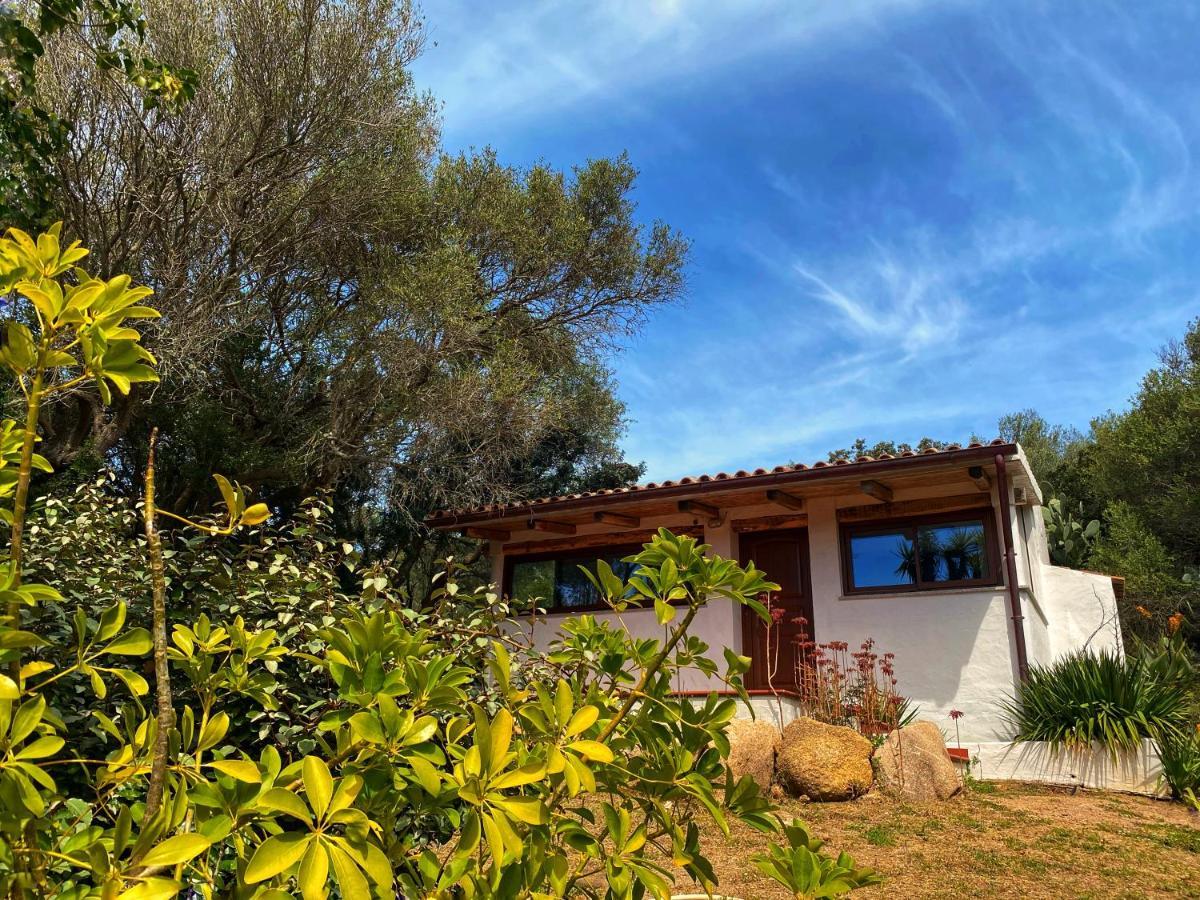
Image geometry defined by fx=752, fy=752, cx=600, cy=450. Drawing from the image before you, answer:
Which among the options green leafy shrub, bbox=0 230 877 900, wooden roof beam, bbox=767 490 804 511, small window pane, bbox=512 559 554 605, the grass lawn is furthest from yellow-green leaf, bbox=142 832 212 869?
small window pane, bbox=512 559 554 605

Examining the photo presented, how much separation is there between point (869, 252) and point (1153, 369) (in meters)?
11.5

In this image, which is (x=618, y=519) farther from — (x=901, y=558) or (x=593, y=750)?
(x=593, y=750)

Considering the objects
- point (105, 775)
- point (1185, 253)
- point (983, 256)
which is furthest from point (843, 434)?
point (105, 775)

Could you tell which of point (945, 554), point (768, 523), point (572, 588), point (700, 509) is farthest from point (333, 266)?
point (945, 554)

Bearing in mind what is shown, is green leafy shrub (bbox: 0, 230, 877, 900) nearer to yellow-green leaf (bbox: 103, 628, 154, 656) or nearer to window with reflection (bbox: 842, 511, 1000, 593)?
yellow-green leaf (bbox: 103, 628, 154, 656)

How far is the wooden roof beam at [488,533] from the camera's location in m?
12.4

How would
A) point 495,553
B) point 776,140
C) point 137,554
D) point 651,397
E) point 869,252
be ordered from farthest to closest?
point 869,252
point 651,397
point 776,140
point 495,553
point 137,554

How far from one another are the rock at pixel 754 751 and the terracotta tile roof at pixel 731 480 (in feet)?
10.7

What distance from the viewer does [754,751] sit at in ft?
22.9

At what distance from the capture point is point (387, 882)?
882 millimetres

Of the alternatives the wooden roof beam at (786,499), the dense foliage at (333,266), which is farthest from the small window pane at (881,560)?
the dense foliage at (333,266)

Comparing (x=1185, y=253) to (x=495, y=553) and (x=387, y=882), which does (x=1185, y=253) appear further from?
(x=387, y=882)

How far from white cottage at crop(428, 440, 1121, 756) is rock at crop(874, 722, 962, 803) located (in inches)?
56.7

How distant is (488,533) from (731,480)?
472cm
